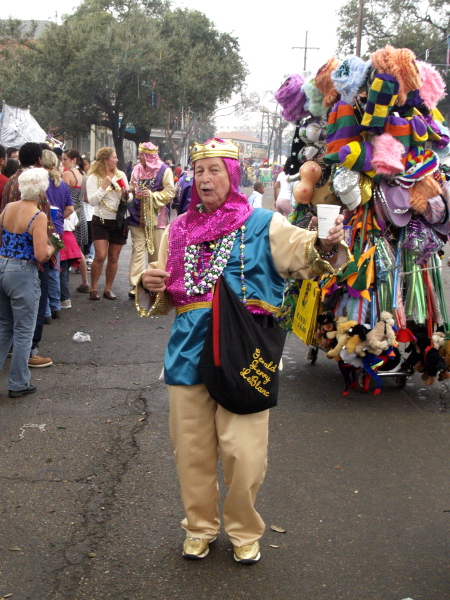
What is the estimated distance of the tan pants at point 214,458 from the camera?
10.4 ft

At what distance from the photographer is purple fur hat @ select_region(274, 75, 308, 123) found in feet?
20.4

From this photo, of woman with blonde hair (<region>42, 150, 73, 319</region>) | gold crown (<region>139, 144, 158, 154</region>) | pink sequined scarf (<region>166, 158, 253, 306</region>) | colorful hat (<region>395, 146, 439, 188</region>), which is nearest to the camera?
pink sequined scarf (<region>166, 158, 253, 306</region>)

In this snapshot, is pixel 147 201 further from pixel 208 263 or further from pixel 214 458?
pixel 214 458

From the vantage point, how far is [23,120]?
52.7ft

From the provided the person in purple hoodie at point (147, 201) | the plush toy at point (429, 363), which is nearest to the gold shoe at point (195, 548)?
the plush toy at point (429, 363)

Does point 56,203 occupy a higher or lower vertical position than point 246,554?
higher

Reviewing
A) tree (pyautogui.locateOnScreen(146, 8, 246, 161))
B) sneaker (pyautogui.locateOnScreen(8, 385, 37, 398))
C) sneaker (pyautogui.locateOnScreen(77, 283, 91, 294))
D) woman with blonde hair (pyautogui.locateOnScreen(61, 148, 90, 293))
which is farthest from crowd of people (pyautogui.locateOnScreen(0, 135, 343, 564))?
tree (pyautogui.locateOnScreen(146, 8, 246, 161))

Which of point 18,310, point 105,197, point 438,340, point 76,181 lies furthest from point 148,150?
point 438,340

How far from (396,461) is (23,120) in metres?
13.8

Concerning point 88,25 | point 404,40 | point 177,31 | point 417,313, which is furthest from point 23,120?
point 404,40

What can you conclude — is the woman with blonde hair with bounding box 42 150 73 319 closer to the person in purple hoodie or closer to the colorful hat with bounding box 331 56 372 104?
the person in purple hoodie

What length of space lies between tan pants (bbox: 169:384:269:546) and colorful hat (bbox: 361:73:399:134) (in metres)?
2.81

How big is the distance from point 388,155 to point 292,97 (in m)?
1.43

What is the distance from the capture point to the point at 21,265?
5527 millimetres
